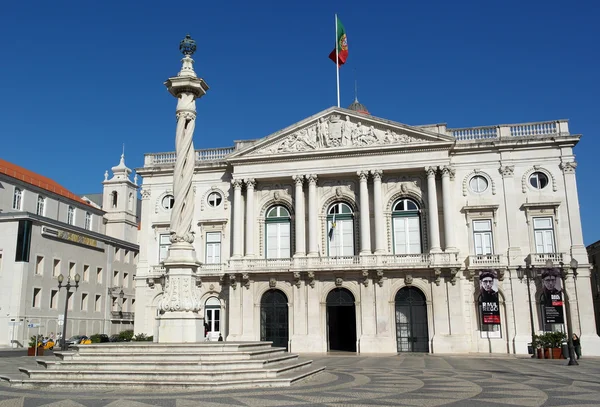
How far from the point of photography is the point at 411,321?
34188 millimetres

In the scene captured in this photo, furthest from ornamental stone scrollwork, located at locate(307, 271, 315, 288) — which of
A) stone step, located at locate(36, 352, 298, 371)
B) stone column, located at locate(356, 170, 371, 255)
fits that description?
stone step, located at locate(36, 352, 298, 371)

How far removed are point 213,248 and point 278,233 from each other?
4709 mm

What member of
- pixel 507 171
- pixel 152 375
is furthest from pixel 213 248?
pixel 152 375

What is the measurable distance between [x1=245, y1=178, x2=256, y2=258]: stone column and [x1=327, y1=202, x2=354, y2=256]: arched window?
16.7 ft

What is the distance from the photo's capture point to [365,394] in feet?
40.4

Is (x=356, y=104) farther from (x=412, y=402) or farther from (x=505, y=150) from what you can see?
(x=412, y=402)

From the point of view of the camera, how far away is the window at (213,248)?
38312mm

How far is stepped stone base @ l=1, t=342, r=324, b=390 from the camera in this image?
13.4 meters

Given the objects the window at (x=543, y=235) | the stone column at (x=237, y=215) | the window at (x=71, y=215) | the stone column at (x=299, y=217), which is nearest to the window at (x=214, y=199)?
the stone column at (x=237, y=215)

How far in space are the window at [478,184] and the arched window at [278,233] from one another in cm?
1225

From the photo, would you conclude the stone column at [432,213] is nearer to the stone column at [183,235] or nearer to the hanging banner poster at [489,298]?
the hanging banner poster at [489,298]

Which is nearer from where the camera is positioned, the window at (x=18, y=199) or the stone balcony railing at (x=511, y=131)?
the stone balcony railing at (x=511, y=131)

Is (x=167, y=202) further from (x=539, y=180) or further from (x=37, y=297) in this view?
(x=539, y=180)

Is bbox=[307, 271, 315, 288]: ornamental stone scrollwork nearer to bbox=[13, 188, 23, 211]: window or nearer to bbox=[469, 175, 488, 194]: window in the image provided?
bbox=[469, 175, 488, 194]: window
